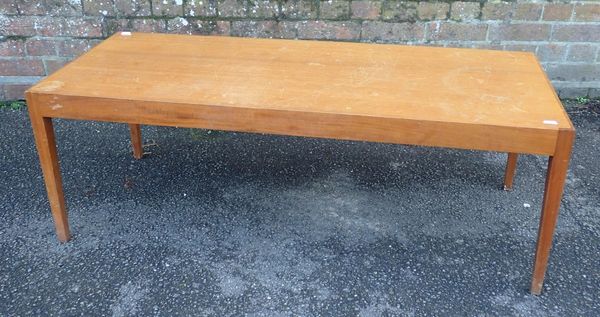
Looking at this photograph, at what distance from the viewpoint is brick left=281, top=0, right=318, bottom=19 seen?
10.4ft

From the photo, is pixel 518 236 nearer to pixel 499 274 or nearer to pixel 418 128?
pixel 499 274

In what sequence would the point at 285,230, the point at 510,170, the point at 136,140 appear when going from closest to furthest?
the point at 285,230 < the point at 510,170 < the point at 136,140

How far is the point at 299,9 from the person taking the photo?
3.20 meters

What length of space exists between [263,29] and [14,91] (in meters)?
1.62

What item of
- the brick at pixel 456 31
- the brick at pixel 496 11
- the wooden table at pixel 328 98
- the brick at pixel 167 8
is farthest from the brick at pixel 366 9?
the brick at pixel 167 8

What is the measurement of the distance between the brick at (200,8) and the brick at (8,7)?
98cm

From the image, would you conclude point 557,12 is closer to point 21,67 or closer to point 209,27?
point 209,27

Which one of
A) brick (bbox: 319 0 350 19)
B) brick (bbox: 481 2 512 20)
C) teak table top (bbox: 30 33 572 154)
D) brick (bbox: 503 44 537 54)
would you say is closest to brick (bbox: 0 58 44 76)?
teak table top (bbox: 30 33 572 154)

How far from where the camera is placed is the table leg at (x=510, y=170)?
2.55 m

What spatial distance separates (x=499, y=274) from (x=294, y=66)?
1.13 m

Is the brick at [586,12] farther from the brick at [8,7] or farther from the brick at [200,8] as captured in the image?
the brick at [8,7]

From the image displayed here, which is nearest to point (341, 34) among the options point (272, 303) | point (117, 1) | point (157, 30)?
point (157, 30)

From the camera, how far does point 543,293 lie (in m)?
1.98

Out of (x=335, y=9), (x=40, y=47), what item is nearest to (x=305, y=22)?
(x=335, y=9)
